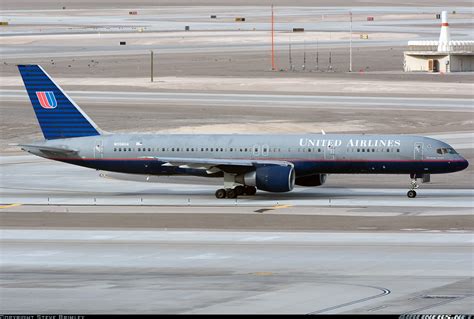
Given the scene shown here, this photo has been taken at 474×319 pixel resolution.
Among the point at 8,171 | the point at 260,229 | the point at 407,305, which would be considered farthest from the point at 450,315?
the point at 8,171

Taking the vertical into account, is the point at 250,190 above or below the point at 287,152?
below

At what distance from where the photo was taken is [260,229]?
5794 cm

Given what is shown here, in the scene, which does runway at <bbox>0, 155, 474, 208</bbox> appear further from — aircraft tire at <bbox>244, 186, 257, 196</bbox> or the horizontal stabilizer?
the horizontal stabilizer

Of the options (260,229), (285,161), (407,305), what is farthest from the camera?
(285,161)

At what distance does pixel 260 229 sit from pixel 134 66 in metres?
111

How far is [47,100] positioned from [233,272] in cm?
2942

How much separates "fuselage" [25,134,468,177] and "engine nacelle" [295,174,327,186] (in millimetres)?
1065

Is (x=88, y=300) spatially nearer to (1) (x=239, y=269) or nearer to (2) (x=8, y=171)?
(1) (x=239, y=269)

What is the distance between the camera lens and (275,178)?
6725 centimetres

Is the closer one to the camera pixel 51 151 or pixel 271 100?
pixel 51 151

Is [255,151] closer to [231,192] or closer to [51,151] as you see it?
[231,192]

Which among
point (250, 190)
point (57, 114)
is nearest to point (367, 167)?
point (250, 190)

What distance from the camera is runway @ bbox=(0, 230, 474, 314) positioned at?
38.7m

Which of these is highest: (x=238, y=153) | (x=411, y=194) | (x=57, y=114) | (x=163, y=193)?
(x=57, y=114)
